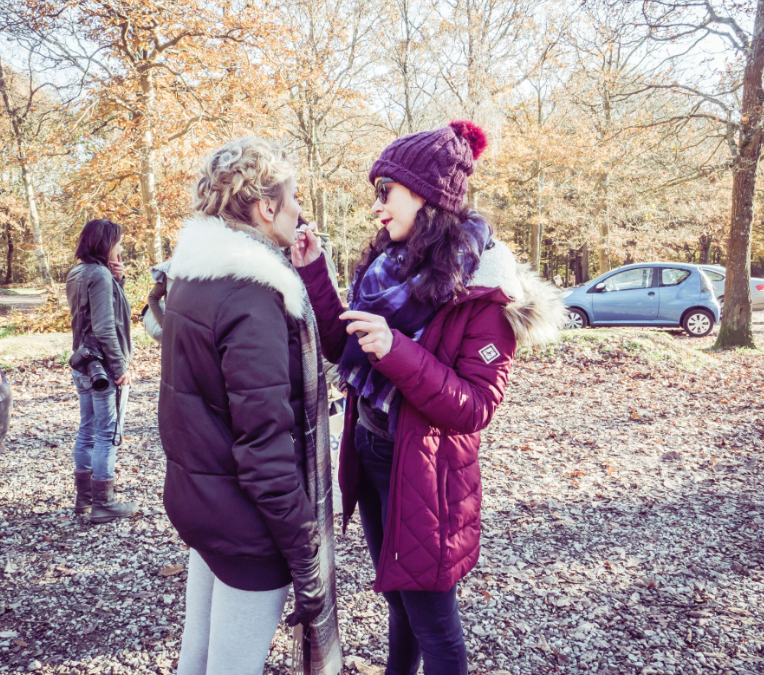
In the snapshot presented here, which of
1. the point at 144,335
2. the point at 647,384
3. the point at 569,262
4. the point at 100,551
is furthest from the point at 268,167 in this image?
the point at 569,262

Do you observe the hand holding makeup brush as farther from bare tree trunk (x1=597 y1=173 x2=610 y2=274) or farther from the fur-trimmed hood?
bare tree trunk (x1=597 y1=173 x2=610 y2=274)

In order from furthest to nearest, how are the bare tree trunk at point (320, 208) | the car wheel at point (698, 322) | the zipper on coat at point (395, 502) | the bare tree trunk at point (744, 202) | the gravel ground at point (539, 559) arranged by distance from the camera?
the bare tree trunk at point (320, 208) → the car wheel at point (698, 322) → the bare tree trunk at point (744, 202) → the gravel ground at point (539, 559) → the zipper on coat at point (395, 502)

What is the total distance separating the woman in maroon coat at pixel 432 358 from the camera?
171 cm

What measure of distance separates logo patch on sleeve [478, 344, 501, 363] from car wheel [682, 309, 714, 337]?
11.8 meters

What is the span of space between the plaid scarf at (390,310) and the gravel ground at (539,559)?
1521 millimetres

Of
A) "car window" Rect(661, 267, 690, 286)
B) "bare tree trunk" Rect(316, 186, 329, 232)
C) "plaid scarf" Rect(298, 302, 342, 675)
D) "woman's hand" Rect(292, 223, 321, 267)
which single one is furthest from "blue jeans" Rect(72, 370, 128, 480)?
"bare tree trunk" Rect(316, 186, 329, 232)

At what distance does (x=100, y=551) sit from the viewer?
Answer: 357cm

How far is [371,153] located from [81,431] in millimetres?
16023

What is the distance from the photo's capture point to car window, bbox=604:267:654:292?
1220 centimetres

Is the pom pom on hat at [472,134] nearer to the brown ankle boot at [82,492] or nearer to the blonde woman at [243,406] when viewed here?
the blonde woman at [243,406]

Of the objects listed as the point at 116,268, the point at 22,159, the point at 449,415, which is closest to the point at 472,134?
the point at 449,415

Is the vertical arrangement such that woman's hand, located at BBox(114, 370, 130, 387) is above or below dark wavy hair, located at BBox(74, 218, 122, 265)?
below

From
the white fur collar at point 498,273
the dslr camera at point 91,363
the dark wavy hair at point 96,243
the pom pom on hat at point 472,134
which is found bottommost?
the dslr camera at point 91,363

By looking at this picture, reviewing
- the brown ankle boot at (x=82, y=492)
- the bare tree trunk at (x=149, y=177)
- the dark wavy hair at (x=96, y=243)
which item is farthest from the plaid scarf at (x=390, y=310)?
the bare tree trunk at (x=149, y=177)
